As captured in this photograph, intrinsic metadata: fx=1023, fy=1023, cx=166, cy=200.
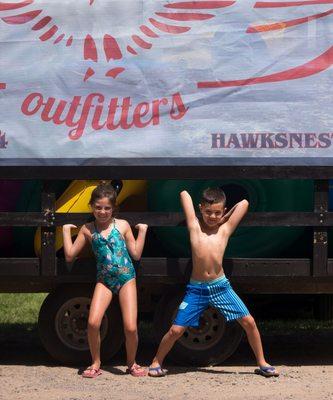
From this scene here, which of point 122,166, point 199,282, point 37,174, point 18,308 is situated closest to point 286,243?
point 199,282

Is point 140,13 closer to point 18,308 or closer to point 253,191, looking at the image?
point 253,191

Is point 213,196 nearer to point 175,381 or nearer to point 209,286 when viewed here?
point 209,286

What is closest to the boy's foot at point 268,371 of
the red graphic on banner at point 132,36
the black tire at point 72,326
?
the black tire at point 72,326

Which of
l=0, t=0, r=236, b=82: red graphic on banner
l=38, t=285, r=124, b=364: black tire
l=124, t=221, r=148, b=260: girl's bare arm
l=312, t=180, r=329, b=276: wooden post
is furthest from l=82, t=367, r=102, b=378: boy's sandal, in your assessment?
l=0, t=0, r=236, b=82: red graphic on banner

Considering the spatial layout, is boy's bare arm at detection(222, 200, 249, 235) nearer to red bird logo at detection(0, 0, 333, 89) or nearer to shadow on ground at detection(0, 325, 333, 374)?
red bird logo at detection(0, 0, 333, 89)

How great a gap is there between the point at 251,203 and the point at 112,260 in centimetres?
105

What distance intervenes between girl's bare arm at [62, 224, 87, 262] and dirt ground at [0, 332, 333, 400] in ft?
2.67

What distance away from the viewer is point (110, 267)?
6.84 m

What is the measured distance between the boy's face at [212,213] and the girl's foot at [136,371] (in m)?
1.07

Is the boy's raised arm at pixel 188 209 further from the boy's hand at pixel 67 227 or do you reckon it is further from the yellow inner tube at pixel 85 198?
the boy's hand at pixel 67 227

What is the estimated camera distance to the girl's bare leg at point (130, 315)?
6.85 metres

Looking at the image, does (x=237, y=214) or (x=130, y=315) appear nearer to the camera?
(x=237, y=214)

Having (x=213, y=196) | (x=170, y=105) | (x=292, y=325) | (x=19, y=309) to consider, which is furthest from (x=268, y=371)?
(x=19, y=309)

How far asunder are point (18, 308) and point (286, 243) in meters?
4.33
